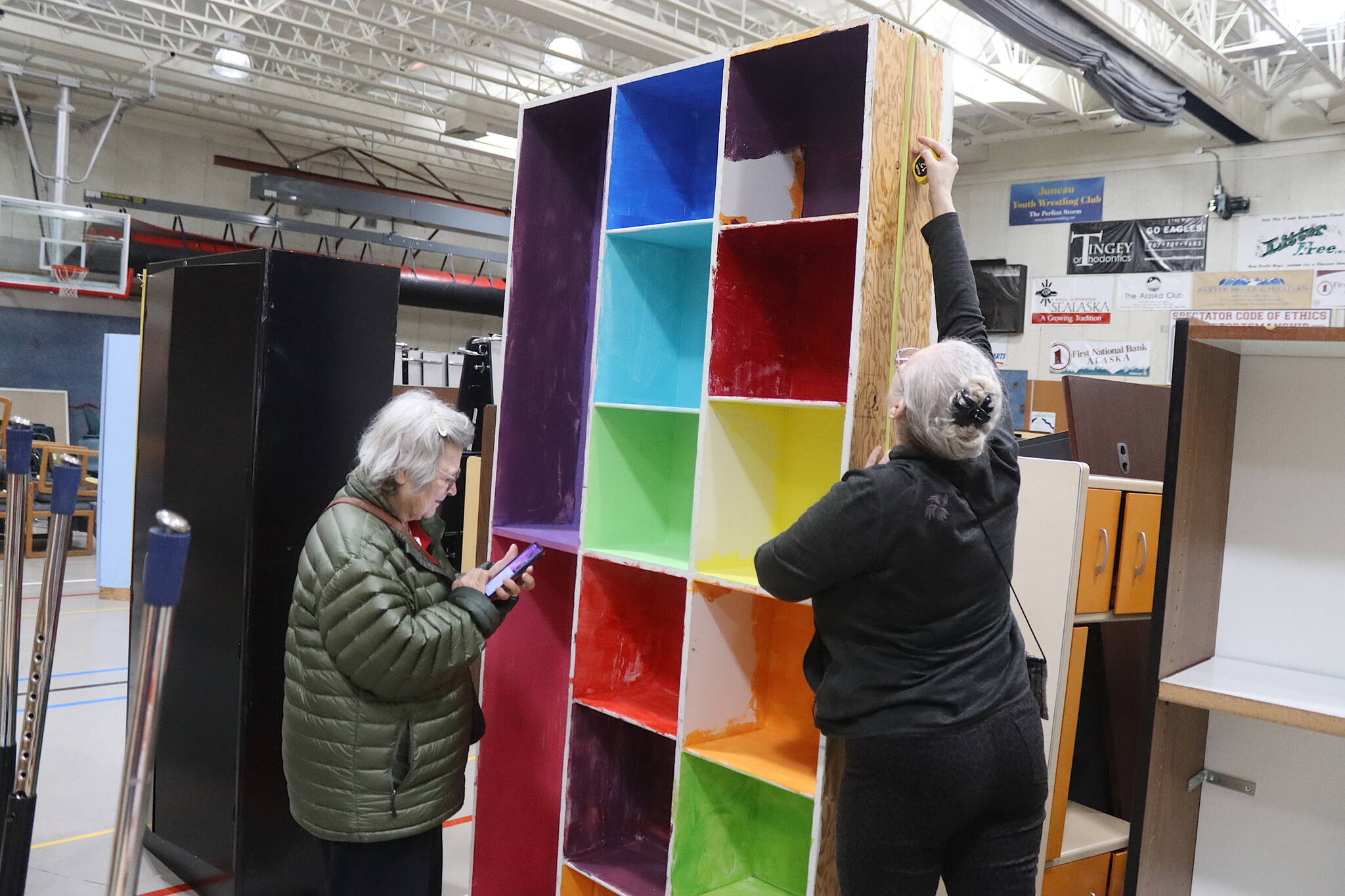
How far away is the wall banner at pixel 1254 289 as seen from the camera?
864 cm

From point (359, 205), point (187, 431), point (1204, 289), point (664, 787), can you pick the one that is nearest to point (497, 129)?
point (359, 205)

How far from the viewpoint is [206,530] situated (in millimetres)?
2904

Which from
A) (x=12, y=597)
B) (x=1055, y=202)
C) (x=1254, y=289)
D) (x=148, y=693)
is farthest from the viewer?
(x=1055, y=202)

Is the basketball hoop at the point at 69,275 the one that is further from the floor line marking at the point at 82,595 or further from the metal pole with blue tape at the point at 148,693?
the metal pole with blue tape at the point at 148,693

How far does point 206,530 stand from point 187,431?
32 centimetres

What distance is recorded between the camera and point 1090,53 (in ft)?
21.4

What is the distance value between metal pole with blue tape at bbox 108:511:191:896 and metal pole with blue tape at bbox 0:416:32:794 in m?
0.56

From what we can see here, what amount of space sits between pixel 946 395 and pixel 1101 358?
30.2 ft

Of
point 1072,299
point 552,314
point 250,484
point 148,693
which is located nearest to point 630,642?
point 552,314

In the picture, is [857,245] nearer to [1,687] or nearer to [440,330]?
[1,687]

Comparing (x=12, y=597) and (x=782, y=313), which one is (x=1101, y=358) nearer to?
(x=782, y=313)

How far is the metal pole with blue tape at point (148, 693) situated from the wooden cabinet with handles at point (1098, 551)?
2389 millimetres

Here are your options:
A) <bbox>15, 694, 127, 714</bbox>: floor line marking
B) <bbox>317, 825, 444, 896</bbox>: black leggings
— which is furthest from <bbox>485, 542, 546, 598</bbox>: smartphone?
<bbox>15, 694, 127, 714</bbox>: floor line marking

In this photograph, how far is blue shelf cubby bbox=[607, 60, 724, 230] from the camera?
256 centimetres
